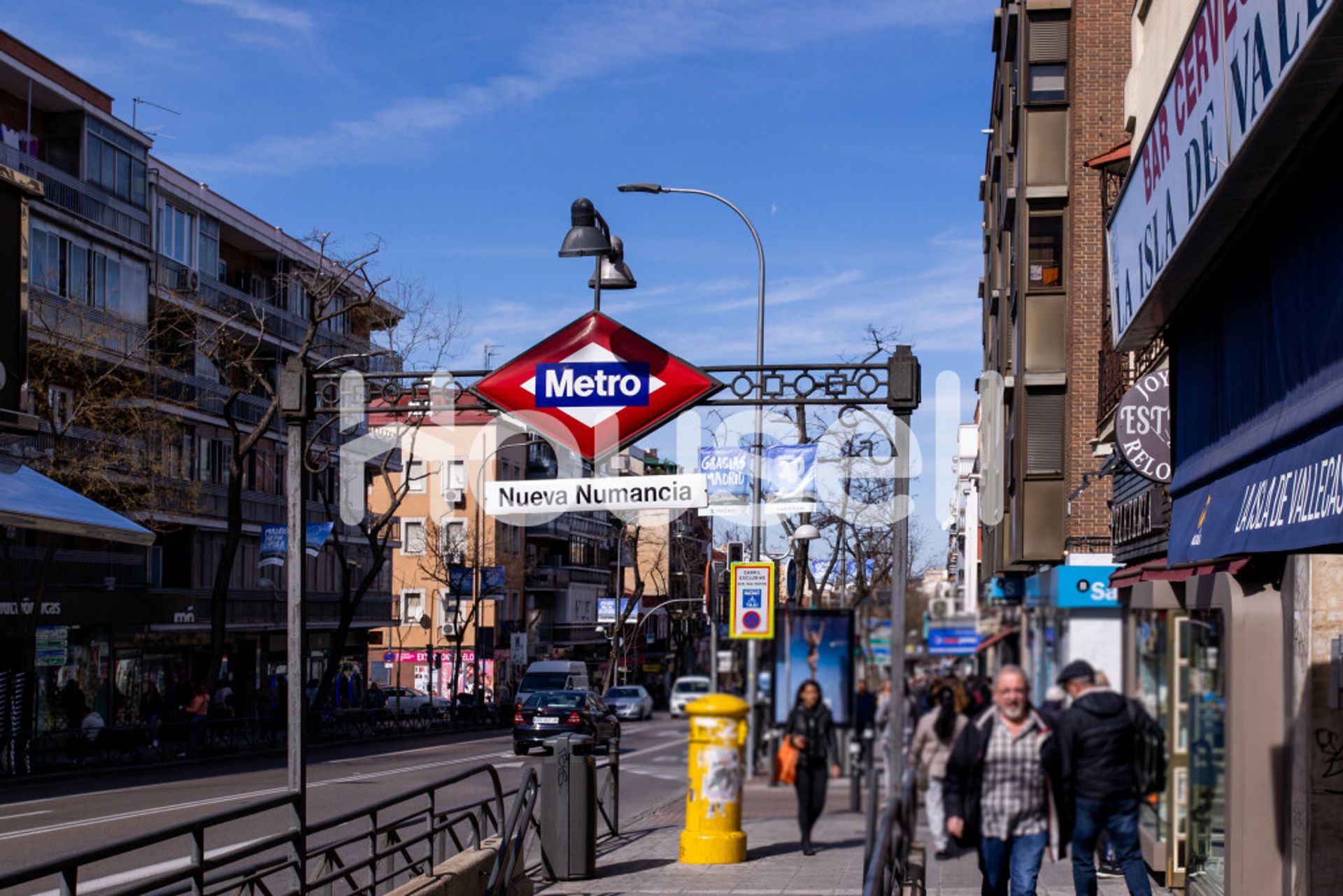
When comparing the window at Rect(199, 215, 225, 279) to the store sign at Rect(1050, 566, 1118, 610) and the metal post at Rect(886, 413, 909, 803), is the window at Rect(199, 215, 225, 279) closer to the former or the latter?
the metal post at Rect(886, 413, 909, 803)

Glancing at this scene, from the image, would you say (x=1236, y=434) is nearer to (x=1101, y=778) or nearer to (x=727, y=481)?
(x=727, y=481)

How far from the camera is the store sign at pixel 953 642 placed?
205 cm

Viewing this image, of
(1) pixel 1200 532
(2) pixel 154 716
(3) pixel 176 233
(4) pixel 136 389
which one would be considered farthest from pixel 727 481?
(3) pixel 176 233

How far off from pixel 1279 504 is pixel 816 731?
4.33 metres

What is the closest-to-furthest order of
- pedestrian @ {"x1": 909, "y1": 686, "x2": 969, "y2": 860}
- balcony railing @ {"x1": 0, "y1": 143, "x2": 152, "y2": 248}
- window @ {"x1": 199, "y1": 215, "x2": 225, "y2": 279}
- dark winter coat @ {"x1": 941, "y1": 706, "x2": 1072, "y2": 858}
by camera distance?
1. dark winter coat @ {"x1": 941, "y1": 706, "x2": 1072, "y2": 858}
2. pedestrian @ {"x1": 909, "y1": 686, "x2": 969, "y2": 860}
3. balcony railing @ {"x1": 0, "y1": 143, "x2": 152, "y2": 248}
4. window @ {"x1": 199, "y1": 215, "x2": 225, "y2": 279}

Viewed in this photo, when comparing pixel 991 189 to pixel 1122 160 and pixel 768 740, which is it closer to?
pixel 1122 160

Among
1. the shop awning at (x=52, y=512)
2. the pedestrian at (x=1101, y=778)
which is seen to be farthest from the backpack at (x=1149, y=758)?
the shop awning at (x=52, y=512)

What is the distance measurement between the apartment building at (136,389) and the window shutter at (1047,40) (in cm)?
2947

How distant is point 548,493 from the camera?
12.2ft

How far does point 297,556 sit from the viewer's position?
6.86 meters

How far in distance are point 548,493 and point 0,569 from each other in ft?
129

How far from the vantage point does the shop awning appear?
9.23m

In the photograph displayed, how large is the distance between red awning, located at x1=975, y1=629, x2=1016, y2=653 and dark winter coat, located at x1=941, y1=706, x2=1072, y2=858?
8cm

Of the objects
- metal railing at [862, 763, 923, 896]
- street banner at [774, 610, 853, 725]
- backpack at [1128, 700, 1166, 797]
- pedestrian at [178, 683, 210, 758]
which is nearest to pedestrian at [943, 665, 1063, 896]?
backpack at [1128, 700, 1166, 797]
